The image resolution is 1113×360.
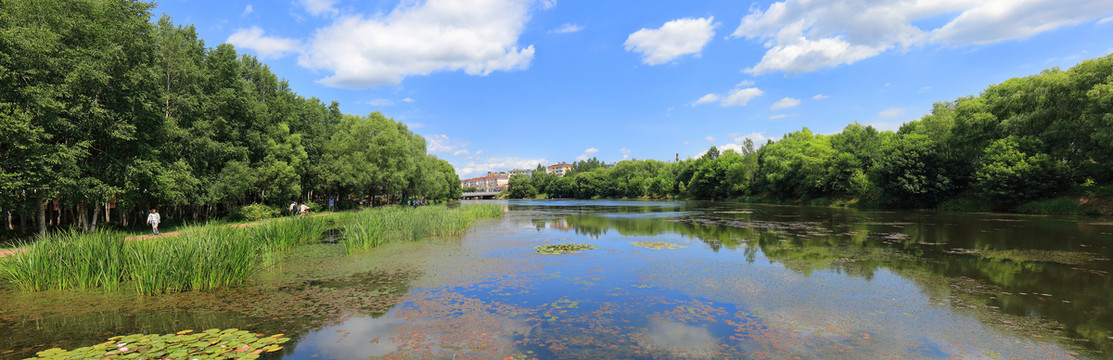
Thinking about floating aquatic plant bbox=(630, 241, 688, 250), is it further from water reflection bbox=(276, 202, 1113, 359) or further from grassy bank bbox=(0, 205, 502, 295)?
grassy bank bbox=(0, 205, 502, 295)

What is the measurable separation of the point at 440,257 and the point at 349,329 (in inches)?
284

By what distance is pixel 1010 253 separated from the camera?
12656 mm

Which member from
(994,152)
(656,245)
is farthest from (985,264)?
(994,152)

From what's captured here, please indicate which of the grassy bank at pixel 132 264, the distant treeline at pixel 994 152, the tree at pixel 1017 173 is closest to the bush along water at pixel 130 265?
the grassy bank at pixel 132 264

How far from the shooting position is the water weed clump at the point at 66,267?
28.6 ft

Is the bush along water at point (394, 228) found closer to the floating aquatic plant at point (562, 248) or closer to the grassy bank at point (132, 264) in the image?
the grassy bank at point (132, 264)

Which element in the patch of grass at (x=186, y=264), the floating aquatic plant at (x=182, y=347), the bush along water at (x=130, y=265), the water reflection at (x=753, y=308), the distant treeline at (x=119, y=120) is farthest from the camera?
the distant treeline at (x=119, y=120)

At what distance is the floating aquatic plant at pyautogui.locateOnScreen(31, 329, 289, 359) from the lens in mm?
5105

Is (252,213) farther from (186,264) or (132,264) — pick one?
(186,264)

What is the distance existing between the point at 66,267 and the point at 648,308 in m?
11.7

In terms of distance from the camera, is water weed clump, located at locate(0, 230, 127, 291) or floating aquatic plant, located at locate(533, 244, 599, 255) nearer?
water weed clump, located at locate(0, 230, 127, 291)

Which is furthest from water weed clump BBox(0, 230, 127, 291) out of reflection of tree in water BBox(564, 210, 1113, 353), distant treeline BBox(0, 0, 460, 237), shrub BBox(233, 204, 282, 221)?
shrub BBox(233, 204, 282, 221)

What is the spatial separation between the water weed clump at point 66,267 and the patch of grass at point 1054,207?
45.4 meters

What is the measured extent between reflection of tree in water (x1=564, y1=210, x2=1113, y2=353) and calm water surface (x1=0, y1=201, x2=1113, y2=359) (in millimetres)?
61
